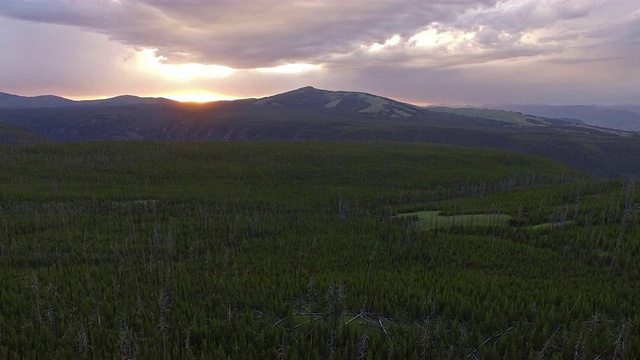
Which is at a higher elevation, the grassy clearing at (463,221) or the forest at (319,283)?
the forest at (319,283)

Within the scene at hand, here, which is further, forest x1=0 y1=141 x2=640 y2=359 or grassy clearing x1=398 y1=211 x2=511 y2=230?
grassy clearing x1=398 y1=211 x2=511 y2=230

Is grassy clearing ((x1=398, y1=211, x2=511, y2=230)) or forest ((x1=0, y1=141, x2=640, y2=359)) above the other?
forest ((x1=0, y1=141, x2=640, y2=359))

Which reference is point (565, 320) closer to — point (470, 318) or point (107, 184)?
point (470, 318)

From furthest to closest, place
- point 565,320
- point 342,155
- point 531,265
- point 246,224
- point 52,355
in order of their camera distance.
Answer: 1. point 342,155
2. point 246,224
3. point 531,265
4. point 565,320
5. point 52,355

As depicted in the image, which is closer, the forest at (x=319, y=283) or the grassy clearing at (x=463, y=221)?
the forest at (x=319, y=283)

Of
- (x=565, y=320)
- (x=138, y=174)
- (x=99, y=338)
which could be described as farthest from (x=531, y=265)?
(x=138, y=174)

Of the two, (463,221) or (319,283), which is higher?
(319,283)

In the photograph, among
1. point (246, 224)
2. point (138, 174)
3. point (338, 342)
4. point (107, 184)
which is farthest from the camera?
point (138, 174)

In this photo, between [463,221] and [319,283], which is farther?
[463,221]
